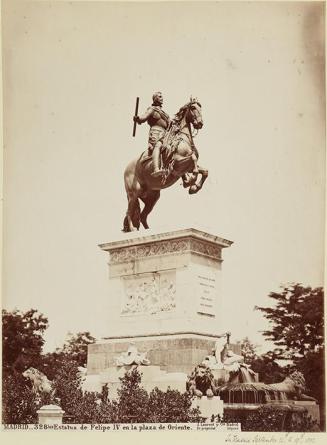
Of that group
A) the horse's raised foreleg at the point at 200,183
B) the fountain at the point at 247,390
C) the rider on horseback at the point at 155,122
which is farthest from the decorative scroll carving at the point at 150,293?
the rider on horseback at the point at 155,122

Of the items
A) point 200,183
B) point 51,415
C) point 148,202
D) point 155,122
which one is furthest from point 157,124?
point 51,415

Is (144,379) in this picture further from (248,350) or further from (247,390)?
(248,350)

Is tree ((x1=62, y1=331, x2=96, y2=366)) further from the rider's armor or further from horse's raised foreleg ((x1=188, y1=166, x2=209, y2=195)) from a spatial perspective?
the rider's armor

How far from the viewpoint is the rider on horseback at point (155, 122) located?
50.5ft

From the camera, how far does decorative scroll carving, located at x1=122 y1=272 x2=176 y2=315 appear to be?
15.0 meters

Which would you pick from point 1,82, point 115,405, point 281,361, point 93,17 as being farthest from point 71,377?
point 93,17

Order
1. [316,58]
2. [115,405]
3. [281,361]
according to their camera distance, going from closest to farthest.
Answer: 1. [115,405]
2. [316,58]
3. [281,361]

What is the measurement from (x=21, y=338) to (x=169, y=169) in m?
4.09

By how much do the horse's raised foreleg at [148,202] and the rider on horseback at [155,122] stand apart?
1.69 ft

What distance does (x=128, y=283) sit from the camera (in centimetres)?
1553

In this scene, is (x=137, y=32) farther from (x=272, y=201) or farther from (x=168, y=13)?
(x=272, y=201)

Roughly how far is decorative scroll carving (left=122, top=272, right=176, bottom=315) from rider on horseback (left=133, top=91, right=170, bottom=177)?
5.84 feet

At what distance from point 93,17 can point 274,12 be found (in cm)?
312

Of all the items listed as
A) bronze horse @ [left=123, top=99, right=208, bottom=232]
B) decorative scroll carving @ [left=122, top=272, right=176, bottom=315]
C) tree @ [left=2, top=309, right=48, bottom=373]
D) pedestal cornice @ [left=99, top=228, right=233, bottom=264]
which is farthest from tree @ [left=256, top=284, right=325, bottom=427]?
tree @ [left=2, top=309, right=48, bottom=373]
